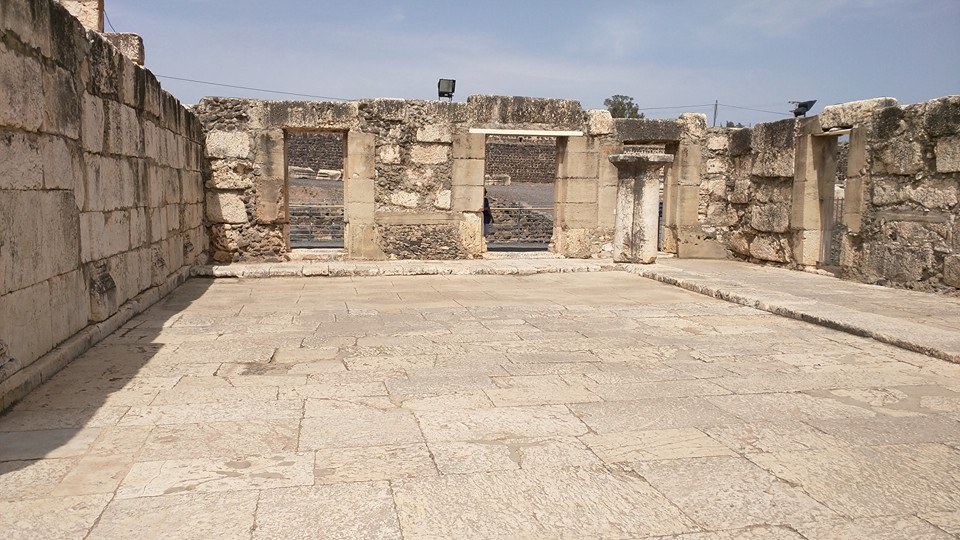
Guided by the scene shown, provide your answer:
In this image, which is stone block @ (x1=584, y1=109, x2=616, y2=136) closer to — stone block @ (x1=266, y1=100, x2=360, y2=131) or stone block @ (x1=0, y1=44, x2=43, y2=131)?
stone block @ (x1=266, y1=100, x2=360, y2=131)

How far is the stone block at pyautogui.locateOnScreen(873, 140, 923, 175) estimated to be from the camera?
28.4 feet

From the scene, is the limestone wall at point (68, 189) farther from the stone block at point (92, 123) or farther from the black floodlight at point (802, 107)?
the black floodlight at point (802, 107)

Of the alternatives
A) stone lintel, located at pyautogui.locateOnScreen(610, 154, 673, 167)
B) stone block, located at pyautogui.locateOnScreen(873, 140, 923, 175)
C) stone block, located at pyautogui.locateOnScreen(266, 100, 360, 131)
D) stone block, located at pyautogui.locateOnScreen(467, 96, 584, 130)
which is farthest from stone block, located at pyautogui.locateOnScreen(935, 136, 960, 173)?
stone block, located at pyautogui.locateOnScreen(266, 100, 360, 131)

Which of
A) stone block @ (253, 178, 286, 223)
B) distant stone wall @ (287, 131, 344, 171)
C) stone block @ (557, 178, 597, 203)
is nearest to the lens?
stone block @ (253, 178, 286, 223)

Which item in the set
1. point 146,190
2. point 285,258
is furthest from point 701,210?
point 146,190

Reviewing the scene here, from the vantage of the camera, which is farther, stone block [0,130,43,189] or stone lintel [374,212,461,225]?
stone lintel [374,212,461,225]

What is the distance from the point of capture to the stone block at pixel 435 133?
11414 millimetres

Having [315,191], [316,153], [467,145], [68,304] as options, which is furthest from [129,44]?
[316,153]

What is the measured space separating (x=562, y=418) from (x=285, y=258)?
8451 millimetres

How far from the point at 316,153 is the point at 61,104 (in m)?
36.1

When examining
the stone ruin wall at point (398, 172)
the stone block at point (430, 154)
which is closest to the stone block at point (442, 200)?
the stone ruin wall at point (398, 172)

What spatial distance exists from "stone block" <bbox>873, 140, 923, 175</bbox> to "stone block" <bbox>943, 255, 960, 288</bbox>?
1.21m

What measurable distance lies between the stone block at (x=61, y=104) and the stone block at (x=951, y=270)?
9028mm

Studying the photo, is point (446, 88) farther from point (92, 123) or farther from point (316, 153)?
point (316, 153)
